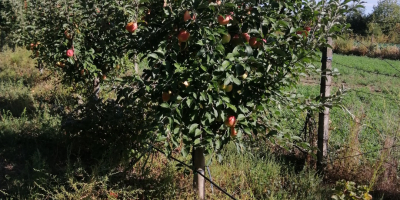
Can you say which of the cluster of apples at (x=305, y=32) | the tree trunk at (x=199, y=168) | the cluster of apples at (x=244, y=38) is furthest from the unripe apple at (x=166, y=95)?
the cluster of apples at (x=305, y=32)

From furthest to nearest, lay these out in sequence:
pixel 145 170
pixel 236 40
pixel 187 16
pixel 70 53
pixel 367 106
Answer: pixel 367 106 < pixel 70 53 < pixel 145 170 < pixel 236 40 < pixel 187 16

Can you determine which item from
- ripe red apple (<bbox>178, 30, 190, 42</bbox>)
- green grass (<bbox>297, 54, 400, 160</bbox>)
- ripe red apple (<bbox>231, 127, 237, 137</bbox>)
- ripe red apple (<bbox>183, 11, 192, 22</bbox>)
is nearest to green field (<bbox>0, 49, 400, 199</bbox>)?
green grass (<bbox>297, 54, 400, 160</bbox>)

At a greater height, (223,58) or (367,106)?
(223,58)

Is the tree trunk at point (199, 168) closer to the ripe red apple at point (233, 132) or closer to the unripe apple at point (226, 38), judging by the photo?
the ripe red apple at point (233, 132)

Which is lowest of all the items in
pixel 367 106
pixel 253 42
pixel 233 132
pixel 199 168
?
pixel 367 106

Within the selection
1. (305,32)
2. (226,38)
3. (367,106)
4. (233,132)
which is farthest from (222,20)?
(367,106)

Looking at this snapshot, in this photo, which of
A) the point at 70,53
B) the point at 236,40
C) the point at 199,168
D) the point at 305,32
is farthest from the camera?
the point at 70,53

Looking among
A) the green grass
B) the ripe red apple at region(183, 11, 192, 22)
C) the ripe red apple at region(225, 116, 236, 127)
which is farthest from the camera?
the green grass

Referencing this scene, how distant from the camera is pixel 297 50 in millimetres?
2178

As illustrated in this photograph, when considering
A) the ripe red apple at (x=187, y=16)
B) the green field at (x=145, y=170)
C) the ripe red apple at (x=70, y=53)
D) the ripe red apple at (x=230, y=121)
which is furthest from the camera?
the ripe red apple at (x=70, y=53)

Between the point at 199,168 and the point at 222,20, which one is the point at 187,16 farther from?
the point at 199,168

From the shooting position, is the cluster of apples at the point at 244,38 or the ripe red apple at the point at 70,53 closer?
the cluster of apples at the point at 244,38

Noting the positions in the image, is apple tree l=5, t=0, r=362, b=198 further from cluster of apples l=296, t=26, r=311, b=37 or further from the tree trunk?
the tree trunk

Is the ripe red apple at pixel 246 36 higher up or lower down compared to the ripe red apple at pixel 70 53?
higher up
